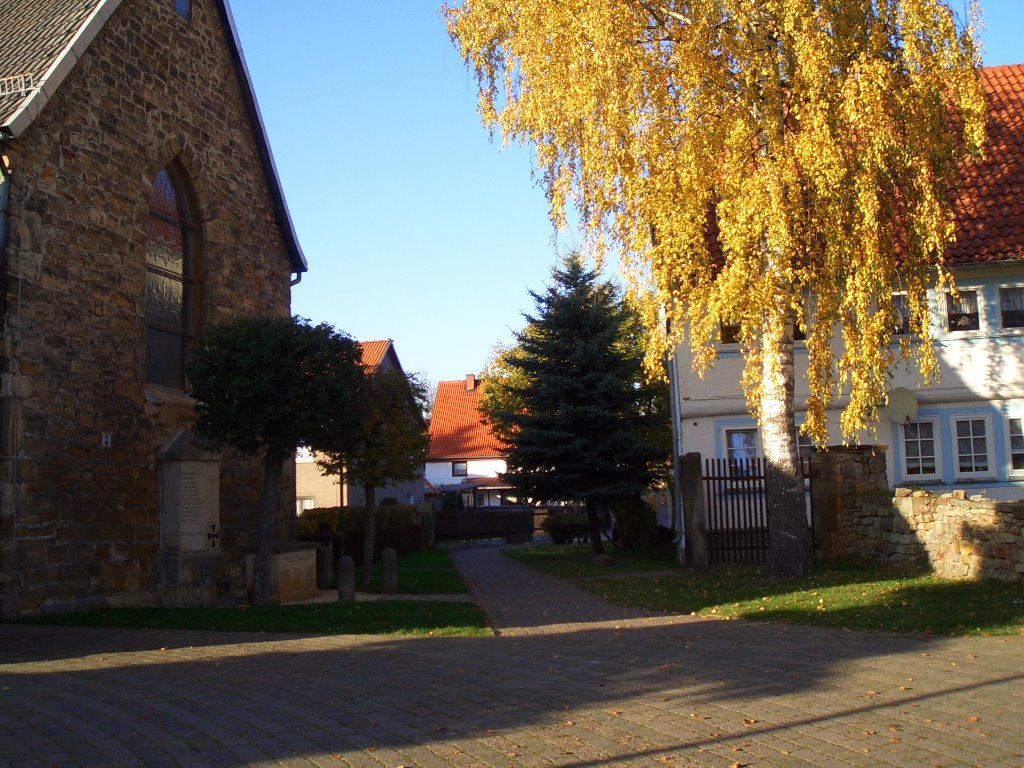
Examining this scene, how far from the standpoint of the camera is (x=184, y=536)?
614 inches

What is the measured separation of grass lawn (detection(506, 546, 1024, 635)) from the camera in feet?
35.7

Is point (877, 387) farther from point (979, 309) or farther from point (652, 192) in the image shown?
point (979, 309)

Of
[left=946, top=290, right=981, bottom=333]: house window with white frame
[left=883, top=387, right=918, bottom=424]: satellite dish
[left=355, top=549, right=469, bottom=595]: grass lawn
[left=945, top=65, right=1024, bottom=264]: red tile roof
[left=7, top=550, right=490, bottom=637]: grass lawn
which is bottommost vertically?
[left=355, top=549, right=469, bottom=595]: grass lawn

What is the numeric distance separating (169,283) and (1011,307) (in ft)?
52.5

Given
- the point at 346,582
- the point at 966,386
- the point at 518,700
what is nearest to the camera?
the point at 518,700

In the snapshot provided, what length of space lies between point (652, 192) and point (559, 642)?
6.90 meters

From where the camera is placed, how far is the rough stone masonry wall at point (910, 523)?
512 inches

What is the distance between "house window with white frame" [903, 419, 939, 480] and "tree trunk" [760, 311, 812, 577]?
6.28 meters

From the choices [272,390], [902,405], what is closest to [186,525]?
[272,390]

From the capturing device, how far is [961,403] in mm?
20703

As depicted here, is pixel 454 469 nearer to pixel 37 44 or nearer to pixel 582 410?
pixel 582 410

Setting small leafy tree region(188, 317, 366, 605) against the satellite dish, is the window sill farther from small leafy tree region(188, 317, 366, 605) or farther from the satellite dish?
the satellite dish

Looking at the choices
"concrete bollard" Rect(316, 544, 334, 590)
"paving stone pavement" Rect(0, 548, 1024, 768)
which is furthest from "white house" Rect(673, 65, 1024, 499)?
"paving stone pavement" Rect(0, 548, 1024, 768)

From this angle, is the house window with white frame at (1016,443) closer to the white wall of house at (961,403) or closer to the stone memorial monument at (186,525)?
the white wall of house at (961,403)
